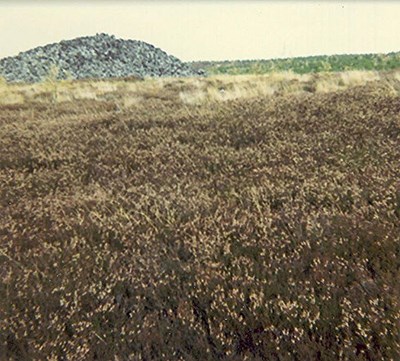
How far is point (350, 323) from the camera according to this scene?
239 centimetres

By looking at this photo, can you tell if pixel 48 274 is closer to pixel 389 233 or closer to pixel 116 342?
pixel 116 342

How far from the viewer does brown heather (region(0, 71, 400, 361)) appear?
2.42m

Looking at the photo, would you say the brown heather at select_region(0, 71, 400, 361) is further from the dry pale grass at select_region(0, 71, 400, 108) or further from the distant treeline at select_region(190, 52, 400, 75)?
the distant treeline at select_region(190, 52, 400, 75)

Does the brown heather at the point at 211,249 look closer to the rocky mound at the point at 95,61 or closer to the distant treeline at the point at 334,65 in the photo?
the distant treeline at the point at 334,65

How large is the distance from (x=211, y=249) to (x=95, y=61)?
38593mm

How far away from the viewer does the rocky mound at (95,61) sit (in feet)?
123

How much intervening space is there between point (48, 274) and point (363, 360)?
2.15 m

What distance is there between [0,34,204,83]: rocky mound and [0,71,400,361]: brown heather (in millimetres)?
33133

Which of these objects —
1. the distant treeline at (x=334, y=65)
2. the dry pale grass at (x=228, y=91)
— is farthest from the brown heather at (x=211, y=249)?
A: the distant treeline at (x=334, y=65)

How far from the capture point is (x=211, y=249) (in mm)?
3281

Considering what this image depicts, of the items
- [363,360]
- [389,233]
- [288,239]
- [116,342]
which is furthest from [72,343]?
[389,233]

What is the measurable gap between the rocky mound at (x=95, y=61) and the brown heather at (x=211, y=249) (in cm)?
3313

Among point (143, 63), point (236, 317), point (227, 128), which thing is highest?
point (236, 317)

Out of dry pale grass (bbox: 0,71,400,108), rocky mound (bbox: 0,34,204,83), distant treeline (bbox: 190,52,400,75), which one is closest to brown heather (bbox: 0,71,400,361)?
dry pale grass (bbox: 0,71,400,108)
